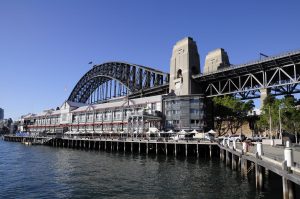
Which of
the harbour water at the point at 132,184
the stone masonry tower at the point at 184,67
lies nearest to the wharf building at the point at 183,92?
the stone masonry tower at the point at 184,67

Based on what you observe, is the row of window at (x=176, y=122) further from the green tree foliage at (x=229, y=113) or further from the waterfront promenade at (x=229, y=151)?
the waterfront promenade at (x=229, y=151)

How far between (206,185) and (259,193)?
266 inches

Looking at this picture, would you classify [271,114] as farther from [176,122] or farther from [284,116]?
[176,122]

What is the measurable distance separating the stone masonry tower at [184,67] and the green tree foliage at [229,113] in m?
11.4

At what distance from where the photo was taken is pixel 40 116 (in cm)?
17100

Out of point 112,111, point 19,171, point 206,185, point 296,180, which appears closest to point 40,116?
point 112,111

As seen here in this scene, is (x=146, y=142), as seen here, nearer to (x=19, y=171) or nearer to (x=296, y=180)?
(x=19, y=171)

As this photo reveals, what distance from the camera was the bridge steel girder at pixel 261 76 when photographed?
86.1 metres

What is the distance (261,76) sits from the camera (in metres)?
104

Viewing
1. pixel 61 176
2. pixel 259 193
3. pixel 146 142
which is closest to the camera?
pixel 259 193

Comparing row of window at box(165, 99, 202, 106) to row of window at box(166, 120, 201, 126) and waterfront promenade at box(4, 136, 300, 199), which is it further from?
waterfront promenade at box(4, 136, 300, 199)

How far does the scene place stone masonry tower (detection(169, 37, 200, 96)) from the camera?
4392 inches

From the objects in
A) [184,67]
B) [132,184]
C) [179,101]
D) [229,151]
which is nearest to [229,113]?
[179,101]

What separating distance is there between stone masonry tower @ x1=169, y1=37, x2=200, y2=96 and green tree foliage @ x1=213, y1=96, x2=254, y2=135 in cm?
1138
